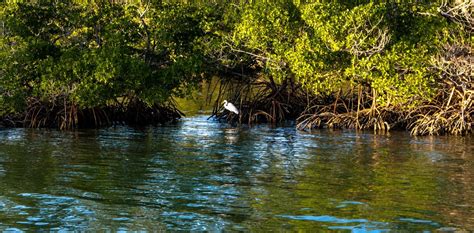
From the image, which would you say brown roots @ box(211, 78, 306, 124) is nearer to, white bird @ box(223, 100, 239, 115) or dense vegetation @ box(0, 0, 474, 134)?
dense vegetation @ box(0, 0, 474, 134)

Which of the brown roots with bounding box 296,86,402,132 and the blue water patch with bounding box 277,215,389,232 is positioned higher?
the brown roots with bounding box 296,86,402,132

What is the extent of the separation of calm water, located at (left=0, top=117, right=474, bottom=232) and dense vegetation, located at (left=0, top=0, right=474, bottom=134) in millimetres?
1946

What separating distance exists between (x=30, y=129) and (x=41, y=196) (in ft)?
47.0

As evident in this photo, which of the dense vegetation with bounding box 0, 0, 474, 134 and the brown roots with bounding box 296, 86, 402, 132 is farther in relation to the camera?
the brown roots with bounding box 296, 86, 402, 132

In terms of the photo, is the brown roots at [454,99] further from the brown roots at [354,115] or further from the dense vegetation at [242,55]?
the brown roots at [354,115]

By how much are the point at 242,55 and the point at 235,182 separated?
50.4 ft

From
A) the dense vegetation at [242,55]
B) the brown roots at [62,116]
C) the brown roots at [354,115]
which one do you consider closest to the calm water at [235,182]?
the brown roots at [354,115]

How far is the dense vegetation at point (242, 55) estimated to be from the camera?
88.7ft

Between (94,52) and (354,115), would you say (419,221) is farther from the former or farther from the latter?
(94,52)

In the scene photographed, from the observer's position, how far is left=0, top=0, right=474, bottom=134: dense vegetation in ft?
88.7

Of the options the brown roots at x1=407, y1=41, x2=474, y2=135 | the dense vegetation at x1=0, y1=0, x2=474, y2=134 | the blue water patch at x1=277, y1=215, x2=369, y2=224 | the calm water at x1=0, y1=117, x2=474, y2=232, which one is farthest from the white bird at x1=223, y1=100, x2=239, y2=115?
the blue water patch at x1=277, y1=215, x2=369, y2=224

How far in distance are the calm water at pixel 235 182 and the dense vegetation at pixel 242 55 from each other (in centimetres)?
195

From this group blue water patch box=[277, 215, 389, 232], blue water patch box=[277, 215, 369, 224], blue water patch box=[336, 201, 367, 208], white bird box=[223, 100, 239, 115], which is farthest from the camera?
white bird box=[223, 100, 239, 115]

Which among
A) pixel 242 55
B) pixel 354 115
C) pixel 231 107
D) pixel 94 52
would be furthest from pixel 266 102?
pixel 94 52
